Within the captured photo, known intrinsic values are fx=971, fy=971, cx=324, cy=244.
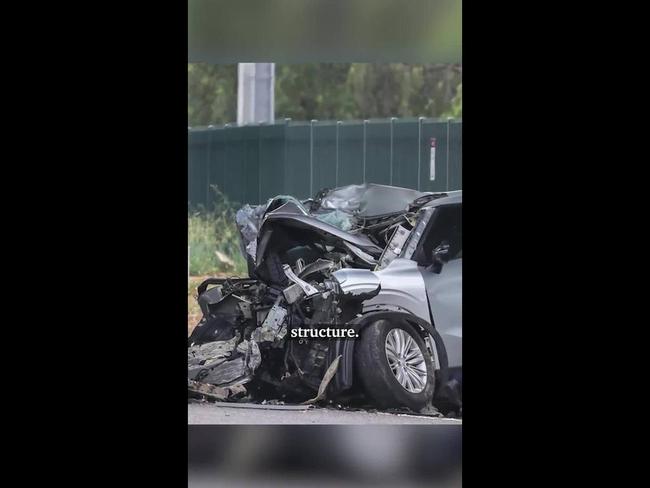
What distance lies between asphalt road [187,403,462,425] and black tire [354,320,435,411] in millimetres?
92

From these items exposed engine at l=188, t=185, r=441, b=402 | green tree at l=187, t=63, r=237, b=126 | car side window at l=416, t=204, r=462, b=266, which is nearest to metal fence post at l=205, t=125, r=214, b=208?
green tree at l=187, t=63, r=237, b=126

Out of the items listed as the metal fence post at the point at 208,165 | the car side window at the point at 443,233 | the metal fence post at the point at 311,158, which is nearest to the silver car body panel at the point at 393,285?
the car side window at the point at 443,233

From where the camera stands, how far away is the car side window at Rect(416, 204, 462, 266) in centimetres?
652

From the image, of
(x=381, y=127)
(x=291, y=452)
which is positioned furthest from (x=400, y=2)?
(x=291, y=452)

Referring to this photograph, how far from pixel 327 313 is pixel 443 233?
37.5 inches

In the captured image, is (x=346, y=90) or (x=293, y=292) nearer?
(x=293, y=292)

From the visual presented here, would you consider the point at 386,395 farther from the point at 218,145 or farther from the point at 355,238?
the point at 218,145

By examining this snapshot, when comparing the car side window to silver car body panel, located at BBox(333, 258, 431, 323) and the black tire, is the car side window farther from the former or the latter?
the black tire

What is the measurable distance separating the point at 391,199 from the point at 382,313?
2.54ft

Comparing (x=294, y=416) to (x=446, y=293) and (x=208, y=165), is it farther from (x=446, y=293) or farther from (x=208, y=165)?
(x=208, y=165)

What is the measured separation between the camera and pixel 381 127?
6.80m

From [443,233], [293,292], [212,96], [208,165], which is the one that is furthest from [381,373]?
[212,96]

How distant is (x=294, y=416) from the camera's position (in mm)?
6488

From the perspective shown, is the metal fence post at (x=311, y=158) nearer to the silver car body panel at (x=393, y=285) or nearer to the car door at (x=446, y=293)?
the silver car body panel at (x=393, y=285)
